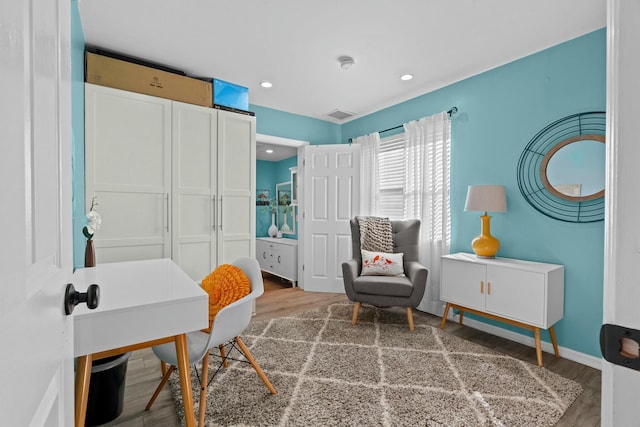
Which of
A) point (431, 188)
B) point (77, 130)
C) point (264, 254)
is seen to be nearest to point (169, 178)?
point (77, 130)

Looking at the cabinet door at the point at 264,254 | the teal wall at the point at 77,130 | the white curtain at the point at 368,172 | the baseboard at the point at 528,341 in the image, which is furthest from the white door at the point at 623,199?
the cabinet door at the point at 264,254

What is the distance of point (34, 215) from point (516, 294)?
112 inches

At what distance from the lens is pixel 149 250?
8.71 ft

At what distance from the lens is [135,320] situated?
116 cm

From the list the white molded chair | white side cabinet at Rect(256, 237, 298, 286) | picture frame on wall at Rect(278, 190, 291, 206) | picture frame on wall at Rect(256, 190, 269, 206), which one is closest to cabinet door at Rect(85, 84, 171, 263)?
the white molded chair

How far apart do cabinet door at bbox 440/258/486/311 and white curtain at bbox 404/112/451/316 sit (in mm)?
436

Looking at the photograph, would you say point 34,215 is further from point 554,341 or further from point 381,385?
point 554,341

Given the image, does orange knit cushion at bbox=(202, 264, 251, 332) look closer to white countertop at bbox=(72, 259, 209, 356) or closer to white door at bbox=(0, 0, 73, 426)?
white countertop at bbox=(72, 259, 209, 356)

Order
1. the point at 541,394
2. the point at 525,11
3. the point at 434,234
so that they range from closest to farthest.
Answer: the point at 541,394
the point at 525,11
the point at 434,234

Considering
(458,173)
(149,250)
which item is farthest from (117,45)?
(458,173)

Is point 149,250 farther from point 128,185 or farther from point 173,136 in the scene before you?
point 173,136

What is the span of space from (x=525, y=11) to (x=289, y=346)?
300cm

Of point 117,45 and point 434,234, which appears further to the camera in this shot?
point 434,234

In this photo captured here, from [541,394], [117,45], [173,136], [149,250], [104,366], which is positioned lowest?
[541,394]
